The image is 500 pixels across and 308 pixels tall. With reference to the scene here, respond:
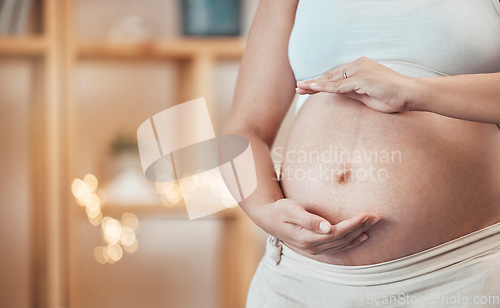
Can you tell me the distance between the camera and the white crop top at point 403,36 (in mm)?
789

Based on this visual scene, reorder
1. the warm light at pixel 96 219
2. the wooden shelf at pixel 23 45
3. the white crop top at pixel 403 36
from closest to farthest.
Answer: the white crop top at pixel 403 36 < the wooden shelf at pixel 23 45 < the warm light at pixel 96 219

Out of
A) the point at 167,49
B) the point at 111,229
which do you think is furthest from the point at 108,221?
the point at 167,49

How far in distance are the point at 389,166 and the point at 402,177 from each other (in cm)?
2

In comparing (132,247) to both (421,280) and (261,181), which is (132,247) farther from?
(421,280)

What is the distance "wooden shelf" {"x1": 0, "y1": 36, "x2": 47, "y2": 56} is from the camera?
1.99m

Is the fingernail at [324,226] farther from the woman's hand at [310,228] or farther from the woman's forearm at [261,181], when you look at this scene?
the woman's forearm at [261,181]

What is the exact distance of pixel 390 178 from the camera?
2.48 feet

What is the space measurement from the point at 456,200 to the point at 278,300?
28 cm

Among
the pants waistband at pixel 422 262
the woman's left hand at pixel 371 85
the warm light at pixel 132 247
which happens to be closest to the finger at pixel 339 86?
the woman's left hand at pixel 371 85

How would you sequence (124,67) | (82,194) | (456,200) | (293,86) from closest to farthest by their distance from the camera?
1. (456,200)
2. (293,86)
3. (82,194)
4. (124,67)

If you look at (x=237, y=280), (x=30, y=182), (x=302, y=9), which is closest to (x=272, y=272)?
(x=302, y=9)

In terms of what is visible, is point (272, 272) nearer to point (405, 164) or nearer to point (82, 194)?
point (405, 164)

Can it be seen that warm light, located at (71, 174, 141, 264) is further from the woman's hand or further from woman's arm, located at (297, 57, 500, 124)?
woman's arm, located at (297, 57, 500, 124)

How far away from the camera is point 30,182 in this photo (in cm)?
221
